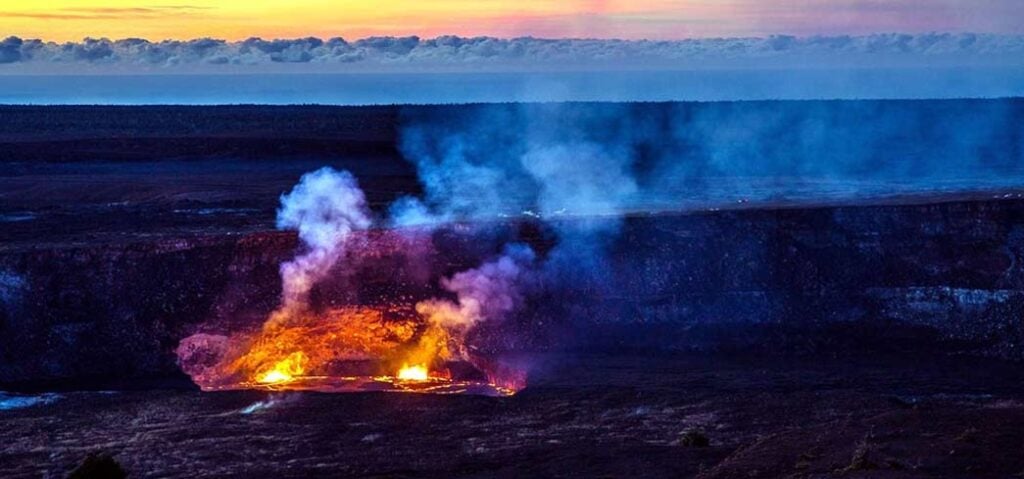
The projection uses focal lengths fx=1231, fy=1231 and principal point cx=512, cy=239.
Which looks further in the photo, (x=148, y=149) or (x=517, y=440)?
(x=148, y=149)

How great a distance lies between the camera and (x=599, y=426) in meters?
22.1

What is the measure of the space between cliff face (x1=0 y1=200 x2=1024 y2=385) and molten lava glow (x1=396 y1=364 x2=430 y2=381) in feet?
6.55

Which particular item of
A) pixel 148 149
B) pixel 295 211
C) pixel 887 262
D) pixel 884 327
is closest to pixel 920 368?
pixel 884 327

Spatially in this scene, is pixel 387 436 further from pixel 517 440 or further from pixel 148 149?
pixel 148 149

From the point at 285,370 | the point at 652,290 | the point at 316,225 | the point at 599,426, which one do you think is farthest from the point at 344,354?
the point at 599,426

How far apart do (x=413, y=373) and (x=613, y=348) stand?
4.81m

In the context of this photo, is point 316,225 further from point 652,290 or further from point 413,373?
point 652,290

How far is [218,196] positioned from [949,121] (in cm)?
7625

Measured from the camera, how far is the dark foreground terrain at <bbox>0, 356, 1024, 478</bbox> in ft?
59.6

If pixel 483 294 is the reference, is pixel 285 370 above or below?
below

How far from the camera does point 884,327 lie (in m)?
30.0

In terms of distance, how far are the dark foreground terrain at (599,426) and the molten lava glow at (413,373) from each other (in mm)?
2806

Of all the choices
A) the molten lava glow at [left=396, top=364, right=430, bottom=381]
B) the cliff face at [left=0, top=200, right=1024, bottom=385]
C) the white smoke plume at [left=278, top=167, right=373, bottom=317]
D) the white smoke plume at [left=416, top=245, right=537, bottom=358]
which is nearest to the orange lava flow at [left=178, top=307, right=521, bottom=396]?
the molten lava glow at [left=396, top=364, right=430, bottom=381]

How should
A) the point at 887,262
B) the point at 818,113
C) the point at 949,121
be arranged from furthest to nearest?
the point at 818,113 → the point at 949,121 → the point at 887,262
